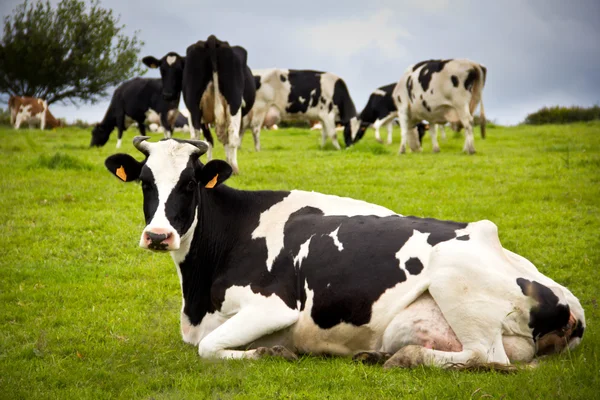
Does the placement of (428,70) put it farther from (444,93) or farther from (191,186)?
(191,186)

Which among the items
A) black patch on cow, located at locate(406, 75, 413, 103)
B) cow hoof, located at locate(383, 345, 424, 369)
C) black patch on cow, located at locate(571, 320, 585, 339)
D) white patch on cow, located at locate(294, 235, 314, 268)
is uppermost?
black patch on cow, located at locate(406, 75, 413, 103)

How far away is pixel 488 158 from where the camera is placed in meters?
17.5

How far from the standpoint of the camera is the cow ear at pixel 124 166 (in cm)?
629

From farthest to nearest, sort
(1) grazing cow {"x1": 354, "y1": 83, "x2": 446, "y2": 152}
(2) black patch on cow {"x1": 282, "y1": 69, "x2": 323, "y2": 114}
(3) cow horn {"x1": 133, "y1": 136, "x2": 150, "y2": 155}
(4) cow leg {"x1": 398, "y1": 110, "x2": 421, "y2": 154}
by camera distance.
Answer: (1) grazing cow {"x1": 354, "y1": 83, "x2": 446, "y2": 152} < (2) black patch on cow {"x1": 282, "y1": 69, "x2": 323, "y2": 114} < (4) cow leg {"x1": 398, "y1": 110, "x2": 421, "y2": 154} < (3) cow horn {"x1": 133, "y1": 136, "x2": 150, "y2": 155}

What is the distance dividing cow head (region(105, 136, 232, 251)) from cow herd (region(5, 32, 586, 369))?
1 centimetres

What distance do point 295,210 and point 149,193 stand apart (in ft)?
4.62

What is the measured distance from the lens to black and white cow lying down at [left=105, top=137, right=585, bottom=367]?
5207 mm

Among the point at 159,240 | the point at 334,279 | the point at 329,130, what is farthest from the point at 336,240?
the point at 329,130

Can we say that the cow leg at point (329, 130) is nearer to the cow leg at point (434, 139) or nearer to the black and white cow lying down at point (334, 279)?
the cow leg at point (434, 139)

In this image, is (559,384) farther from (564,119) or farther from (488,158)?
(564,119)

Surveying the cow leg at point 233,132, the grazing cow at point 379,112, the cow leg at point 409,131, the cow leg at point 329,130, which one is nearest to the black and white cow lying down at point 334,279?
the cow leg at point 233,132

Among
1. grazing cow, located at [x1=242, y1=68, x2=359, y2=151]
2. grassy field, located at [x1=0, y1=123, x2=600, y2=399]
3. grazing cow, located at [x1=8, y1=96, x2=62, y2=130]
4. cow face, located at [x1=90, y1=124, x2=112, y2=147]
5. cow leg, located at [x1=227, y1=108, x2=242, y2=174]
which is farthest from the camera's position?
grazing cow, located at [x1=8, y1=96, x2=62, y2=130]

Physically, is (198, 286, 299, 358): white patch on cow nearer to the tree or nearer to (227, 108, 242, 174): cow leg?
(227, 108, 242, 174): cow leg

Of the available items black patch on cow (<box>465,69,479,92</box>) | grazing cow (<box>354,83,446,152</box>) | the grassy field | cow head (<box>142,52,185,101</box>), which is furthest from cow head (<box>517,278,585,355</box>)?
grazing cow (<box>354,83,446,152</box>)
